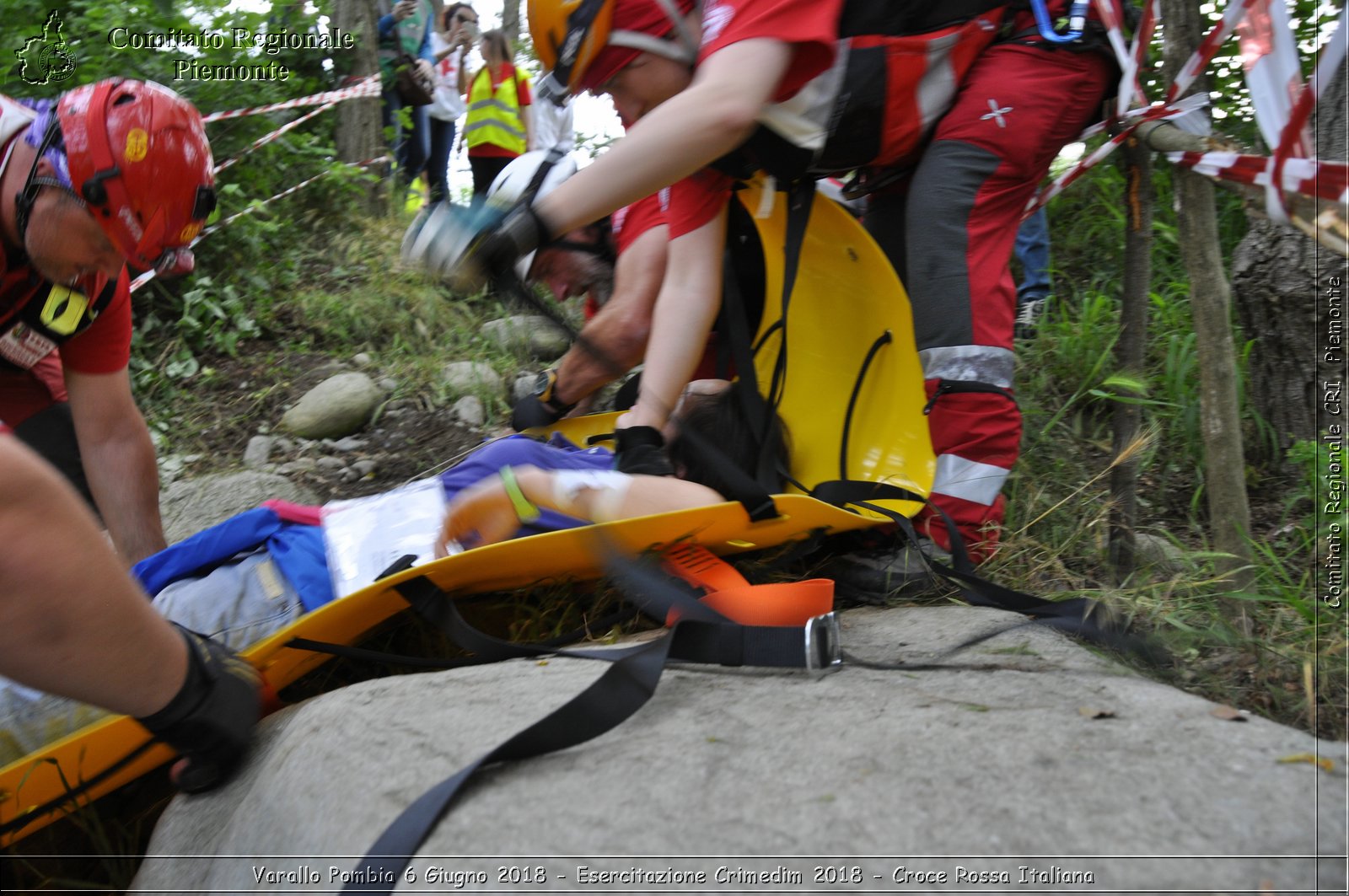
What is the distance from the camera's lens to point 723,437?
2.43 meters

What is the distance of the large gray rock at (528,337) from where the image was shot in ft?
14.9

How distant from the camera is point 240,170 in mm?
4961

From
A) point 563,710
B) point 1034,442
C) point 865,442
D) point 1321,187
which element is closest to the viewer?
point 563,710

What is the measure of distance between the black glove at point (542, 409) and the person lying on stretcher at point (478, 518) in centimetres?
69

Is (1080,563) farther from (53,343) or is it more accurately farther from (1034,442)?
(53,343)

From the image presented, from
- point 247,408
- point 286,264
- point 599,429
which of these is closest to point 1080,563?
point 599,429

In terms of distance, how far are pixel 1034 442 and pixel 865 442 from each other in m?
0.67

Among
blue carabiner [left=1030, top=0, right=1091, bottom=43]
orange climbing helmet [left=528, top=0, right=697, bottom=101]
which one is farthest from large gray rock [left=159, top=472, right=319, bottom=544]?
blue carabiner [left=1030, top=0, right=1091, bottom=43]

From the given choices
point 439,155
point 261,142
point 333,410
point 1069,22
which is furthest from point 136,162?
point 439,155

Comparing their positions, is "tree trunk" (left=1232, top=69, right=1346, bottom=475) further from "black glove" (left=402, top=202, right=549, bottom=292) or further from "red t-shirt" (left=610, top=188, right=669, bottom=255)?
"black glove" (left=402, top=202, right=549, bottom=292)

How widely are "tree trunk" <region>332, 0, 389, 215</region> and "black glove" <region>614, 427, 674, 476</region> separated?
4.20 m

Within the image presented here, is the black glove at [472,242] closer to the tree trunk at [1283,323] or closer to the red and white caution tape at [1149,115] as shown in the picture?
the red and white caution tape at [1149,115]

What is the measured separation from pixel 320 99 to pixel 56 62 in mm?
1750

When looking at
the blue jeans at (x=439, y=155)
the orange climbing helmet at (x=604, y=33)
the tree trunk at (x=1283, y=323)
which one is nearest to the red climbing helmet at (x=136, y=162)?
the orange climbing helmet at (x=604, y=33)
